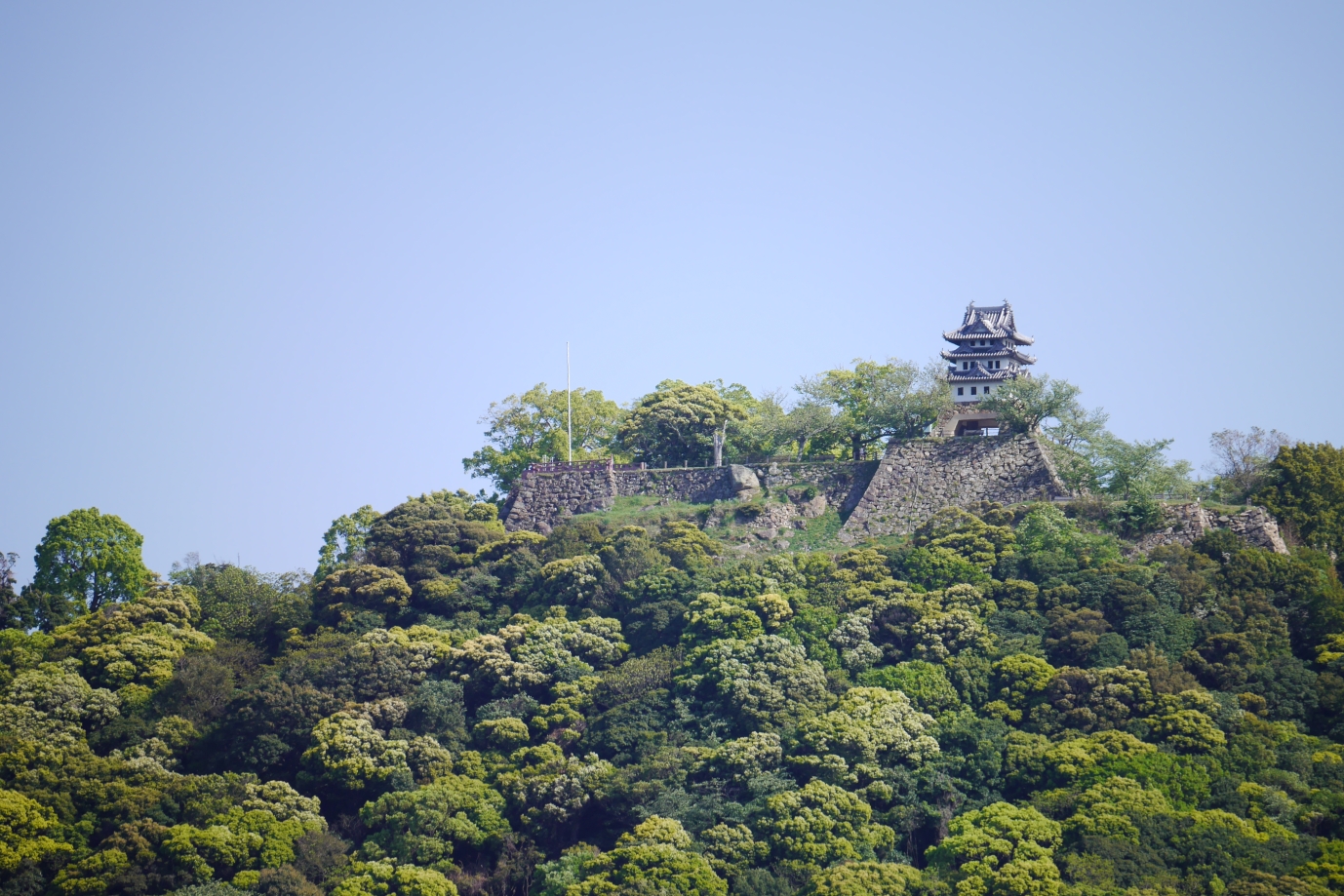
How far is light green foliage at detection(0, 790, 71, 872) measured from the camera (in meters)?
48.2

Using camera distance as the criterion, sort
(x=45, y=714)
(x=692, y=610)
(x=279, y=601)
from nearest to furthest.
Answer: (x=45, y=714), (x=692, y=610), (x=279, y=601)

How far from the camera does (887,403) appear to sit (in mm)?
68125

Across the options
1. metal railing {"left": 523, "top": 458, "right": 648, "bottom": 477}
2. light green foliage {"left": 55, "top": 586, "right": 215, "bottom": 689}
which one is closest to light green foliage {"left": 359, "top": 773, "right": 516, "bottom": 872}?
light green foliage {"left": 55, "top": 586, "right": 215, "bottom": 689}

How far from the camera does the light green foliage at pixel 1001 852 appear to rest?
44125mm

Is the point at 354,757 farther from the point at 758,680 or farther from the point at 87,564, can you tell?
the point at 87,564

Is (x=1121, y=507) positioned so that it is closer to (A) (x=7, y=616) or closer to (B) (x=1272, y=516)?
(B) (x=1272, y=516)

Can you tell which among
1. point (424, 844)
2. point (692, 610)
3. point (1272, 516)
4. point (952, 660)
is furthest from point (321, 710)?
point (1272, 516)

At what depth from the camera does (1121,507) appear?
60969 mm

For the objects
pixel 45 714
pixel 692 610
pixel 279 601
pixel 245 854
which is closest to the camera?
pixel 245 854

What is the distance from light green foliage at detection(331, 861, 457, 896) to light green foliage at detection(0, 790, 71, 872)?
877cm

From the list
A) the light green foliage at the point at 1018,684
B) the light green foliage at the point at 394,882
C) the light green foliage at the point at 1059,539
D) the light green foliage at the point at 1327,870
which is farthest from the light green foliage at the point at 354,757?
the light green foliage at the point at 1327,870

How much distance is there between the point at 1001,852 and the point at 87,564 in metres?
38.7

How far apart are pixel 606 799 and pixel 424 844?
5.53m

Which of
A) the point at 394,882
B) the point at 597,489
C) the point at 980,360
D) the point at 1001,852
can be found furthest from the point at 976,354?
the point at 394,882
